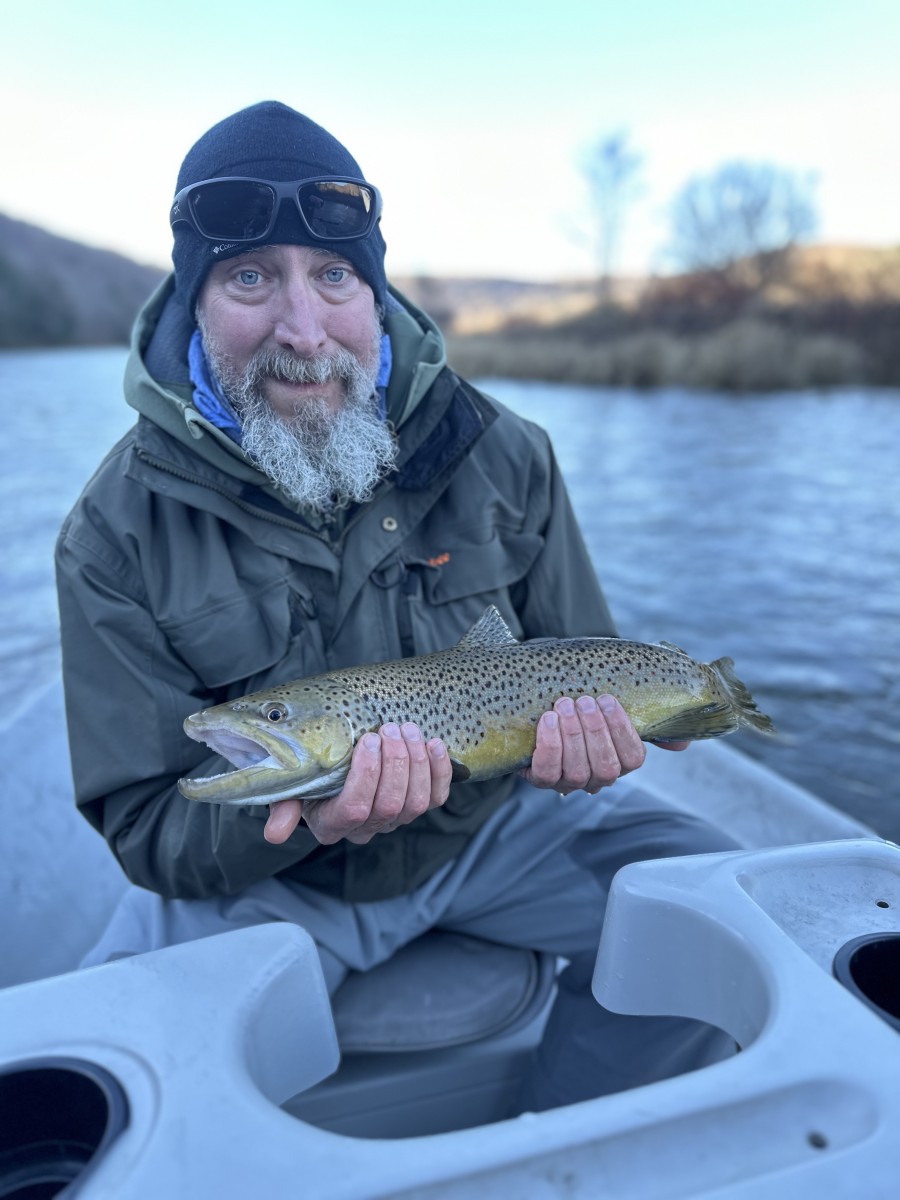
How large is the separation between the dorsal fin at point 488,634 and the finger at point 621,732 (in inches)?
13.7

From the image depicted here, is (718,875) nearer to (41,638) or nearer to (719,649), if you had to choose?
(719,649)

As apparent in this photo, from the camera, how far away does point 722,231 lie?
54406 mm

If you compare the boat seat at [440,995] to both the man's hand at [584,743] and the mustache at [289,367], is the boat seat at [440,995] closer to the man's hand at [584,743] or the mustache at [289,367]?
the man's hand at [584,743]

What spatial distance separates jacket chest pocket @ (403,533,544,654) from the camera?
2695mm

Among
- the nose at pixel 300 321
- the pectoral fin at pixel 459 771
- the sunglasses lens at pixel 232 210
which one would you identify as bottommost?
the pectoral fin at pixel 459 771

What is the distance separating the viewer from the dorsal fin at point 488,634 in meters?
2.53

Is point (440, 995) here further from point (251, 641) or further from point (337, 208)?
point (337, 208)

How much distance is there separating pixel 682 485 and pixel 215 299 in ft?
47.3

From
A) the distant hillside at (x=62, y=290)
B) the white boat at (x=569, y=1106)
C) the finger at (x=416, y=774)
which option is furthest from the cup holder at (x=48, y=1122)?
the distant hillside at (x=62, y=290)

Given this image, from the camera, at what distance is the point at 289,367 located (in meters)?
2.59

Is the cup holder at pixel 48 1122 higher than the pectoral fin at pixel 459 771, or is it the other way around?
the pectoral fin at pixel 459 771

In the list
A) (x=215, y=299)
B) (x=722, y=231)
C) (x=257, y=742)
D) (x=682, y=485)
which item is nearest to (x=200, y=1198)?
(x=257, y=742)

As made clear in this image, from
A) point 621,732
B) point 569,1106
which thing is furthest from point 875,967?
point 621,732

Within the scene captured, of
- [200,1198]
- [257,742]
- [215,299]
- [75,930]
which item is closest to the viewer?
[200,1198]
